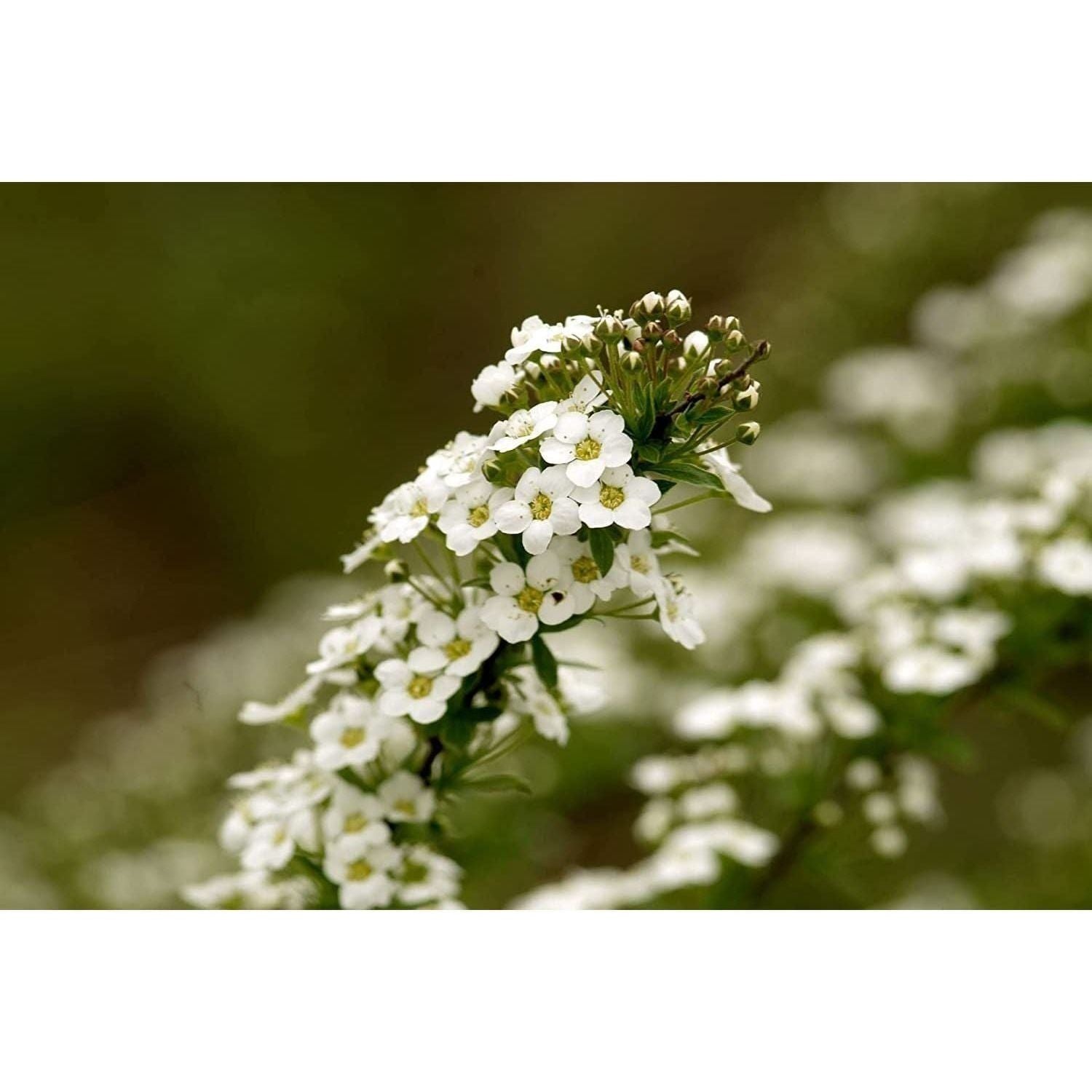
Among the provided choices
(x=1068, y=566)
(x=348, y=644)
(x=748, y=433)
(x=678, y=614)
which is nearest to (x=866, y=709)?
(x=1068, y=566)

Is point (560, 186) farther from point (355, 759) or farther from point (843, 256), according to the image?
point (355, 759)

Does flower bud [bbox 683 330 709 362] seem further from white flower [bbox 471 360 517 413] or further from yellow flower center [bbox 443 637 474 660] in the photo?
yellow flower center [bbox 443 637 474 660]

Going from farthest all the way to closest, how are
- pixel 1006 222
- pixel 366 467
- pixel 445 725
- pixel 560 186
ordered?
1. pixel 560 186
2. pixel 366 467
3. pixel 1006 222
4. pixel 445 725

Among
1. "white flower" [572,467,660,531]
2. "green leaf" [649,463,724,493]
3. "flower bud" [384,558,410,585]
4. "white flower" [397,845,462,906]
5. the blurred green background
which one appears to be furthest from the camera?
the blurred green background

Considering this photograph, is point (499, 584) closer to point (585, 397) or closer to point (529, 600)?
point (529, 600)

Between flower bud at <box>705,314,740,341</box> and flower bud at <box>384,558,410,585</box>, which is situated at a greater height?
flower bud at <box>705,314,740,341</box>

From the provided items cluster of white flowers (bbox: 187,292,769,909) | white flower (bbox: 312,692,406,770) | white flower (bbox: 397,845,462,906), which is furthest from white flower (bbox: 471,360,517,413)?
white flower (bbox: 397,845,462,906)

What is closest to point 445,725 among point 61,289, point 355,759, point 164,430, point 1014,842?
point 355,759
